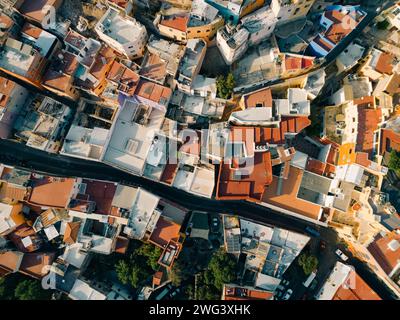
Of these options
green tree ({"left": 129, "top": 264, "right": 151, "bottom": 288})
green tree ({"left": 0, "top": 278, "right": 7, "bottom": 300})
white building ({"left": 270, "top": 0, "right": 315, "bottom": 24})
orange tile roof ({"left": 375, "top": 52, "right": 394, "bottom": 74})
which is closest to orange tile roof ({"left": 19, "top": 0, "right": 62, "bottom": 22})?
white building ({"left": 270, "top": 0, "right": 315, "bottom": 24})

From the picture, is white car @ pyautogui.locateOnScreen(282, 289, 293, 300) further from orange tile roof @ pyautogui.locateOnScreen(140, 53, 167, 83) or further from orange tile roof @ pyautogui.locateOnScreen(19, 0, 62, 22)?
orange tile roof @ pyautogui.locateOnScreen(19, 0, 62, 22)

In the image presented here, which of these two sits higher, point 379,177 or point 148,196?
point 379,177

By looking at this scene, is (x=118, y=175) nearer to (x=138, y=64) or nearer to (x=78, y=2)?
(x=138, y=64)

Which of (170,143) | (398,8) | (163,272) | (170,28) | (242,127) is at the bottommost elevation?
(163,272)

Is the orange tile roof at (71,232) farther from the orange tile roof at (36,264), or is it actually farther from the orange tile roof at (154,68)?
the orange tile roof at (154,68)

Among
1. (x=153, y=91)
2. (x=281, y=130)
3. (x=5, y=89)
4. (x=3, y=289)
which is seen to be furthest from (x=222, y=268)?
(x=5, y=89)

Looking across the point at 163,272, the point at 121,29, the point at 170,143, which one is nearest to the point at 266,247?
the point at 163,272

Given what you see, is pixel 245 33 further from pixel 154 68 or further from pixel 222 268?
pixel 222 268
